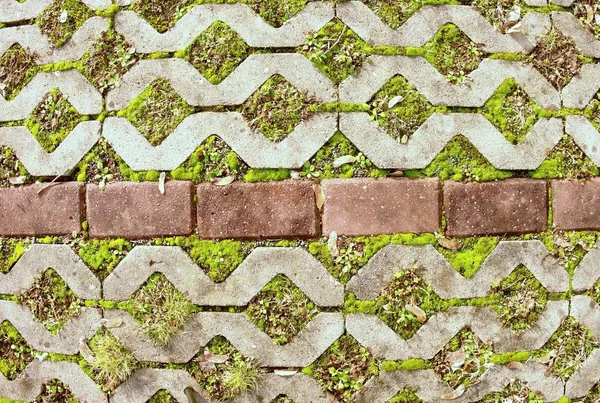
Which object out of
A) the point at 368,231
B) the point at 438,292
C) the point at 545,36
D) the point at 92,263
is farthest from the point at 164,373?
the point at 545,36

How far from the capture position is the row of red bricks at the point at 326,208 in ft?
7.47

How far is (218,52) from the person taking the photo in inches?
91.8

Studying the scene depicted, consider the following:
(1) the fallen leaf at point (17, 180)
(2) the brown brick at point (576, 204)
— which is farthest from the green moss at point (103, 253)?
(2) the brown brick at point (576, 204)

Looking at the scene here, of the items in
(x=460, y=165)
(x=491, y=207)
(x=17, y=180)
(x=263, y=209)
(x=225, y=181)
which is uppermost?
(x=17, y=180)

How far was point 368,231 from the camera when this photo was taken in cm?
229

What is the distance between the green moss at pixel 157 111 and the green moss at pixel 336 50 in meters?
0.68

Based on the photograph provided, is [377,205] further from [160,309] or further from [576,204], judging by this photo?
[160,309]

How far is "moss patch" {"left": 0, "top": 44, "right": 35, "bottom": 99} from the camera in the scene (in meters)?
2.46

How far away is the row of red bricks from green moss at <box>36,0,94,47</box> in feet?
2.60

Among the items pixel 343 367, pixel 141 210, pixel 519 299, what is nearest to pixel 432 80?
pixel 519 299

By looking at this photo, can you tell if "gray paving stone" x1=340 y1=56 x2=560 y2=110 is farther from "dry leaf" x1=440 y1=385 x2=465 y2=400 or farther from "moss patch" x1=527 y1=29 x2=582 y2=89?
"dry leaf" x1=440 y1=385 x2=465 y2=400

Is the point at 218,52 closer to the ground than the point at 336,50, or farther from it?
farther from it

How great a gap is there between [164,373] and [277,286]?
72 cm

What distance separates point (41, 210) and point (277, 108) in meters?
1.33
